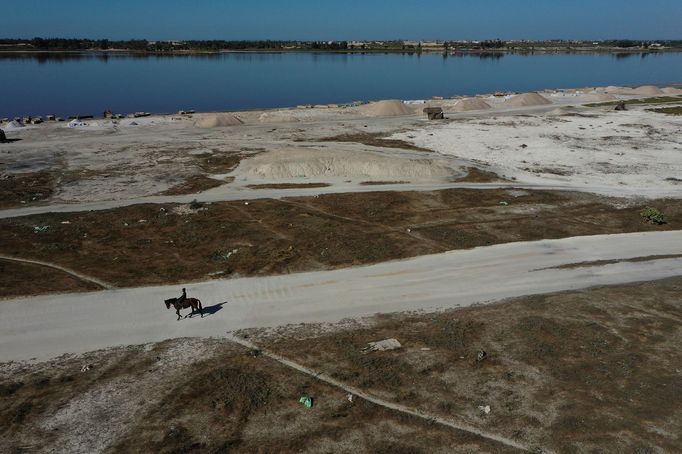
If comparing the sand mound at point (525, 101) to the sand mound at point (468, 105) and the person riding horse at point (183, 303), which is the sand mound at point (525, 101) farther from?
the person riding horse at point (183, 303)

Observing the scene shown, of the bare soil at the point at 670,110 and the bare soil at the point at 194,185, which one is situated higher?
the bare soil at the point at 670,110

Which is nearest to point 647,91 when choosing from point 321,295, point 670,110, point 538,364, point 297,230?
point 670,110

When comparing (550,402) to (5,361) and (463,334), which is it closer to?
(463,334)

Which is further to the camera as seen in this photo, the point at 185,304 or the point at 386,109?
the point at 386,109

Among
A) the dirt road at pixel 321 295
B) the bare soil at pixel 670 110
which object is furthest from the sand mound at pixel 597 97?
the dirt road at pixel 321 295

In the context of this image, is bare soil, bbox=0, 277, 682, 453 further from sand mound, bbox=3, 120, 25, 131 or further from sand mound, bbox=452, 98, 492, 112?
sand mound, bbox=452, 98, 492, 112

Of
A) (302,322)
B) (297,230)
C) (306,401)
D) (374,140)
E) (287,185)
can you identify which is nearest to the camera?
(306,401)

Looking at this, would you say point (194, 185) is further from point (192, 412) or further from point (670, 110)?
point (670, 110)
